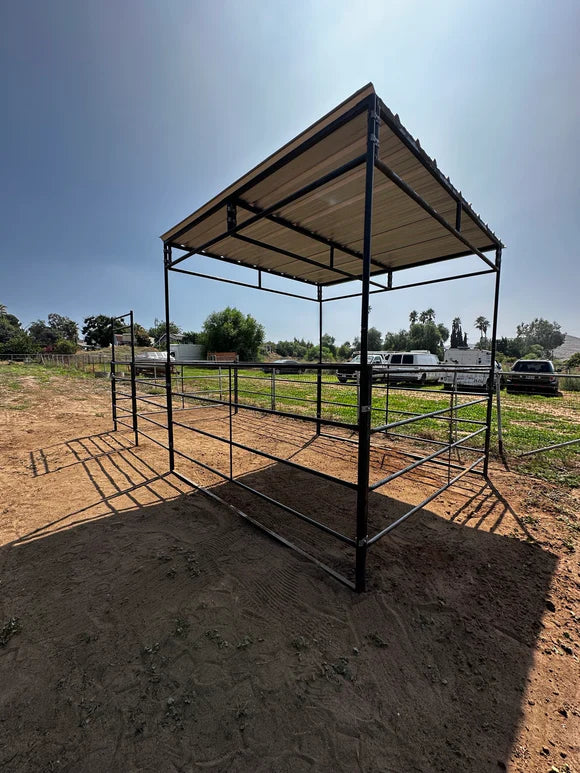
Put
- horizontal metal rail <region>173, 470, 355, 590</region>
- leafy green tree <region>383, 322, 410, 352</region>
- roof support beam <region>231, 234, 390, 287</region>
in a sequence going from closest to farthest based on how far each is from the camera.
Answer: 1. horizontal metal rail <region>173, 470, 355, 590</region>
2. roof support beam <region>231, 234, 390, 287</region>
3. leafy green tree <region>383, 322, 410, 352</region>

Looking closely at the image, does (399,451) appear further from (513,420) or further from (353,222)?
(513,420)

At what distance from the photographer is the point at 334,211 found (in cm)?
293

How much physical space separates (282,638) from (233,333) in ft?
100

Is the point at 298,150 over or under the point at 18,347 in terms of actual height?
under

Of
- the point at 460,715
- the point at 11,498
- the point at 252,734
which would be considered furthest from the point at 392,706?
the point at 11,498

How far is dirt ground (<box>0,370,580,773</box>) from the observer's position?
3.77 feet

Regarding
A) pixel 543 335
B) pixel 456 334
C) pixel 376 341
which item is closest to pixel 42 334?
pixel 376 341

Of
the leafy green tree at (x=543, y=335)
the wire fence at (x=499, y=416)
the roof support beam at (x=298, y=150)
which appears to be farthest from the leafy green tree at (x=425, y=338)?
the roof support beam at (x=298, y=150)

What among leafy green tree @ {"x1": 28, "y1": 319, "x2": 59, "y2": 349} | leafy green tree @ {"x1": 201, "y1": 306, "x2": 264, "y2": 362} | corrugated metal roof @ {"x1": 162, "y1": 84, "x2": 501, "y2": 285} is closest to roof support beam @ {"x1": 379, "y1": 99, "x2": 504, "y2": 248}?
corrugated metal roof @ {"x1": 162, "y1": 84, "x2": 501, "y2": 285}

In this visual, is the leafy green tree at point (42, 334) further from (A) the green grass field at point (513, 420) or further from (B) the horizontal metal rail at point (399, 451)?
(B) the horizontal metal rail at point (399, 451)

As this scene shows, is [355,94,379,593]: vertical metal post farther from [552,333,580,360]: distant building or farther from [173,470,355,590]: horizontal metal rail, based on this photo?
[552,333,580,360]: distant building

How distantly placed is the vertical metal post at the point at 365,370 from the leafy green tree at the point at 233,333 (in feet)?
96.4

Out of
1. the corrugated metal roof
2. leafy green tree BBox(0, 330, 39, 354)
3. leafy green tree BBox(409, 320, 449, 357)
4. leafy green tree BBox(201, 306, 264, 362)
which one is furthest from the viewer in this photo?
leafy green tree BBox(409, 320, 449, 357)

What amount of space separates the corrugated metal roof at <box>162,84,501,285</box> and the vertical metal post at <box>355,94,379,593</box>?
89 millimetres
